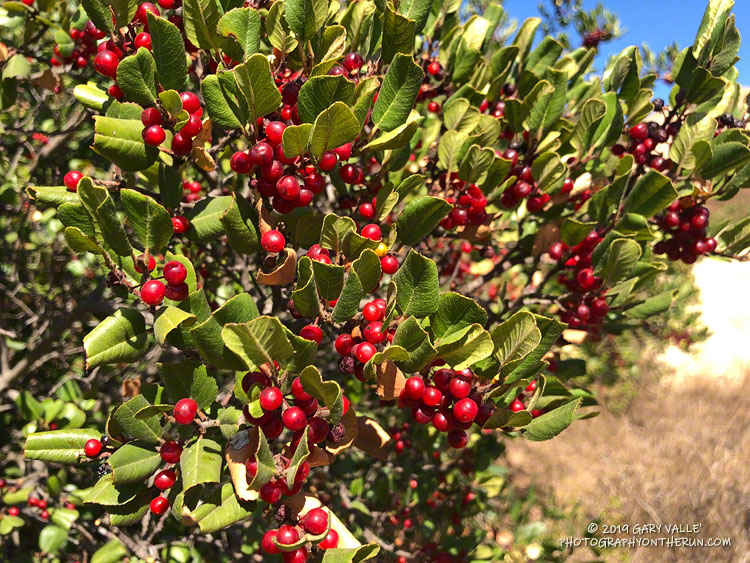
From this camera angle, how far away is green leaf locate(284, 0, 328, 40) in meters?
1.16

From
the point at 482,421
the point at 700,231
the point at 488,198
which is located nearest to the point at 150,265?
the point at 482,421

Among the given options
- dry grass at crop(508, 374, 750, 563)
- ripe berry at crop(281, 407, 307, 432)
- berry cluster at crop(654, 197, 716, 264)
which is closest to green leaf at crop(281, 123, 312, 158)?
ripe berry at crop(281, 407, 307, 432)

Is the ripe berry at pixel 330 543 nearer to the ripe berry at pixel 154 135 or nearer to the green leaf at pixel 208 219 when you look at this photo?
the green leaf at pixel 208 219

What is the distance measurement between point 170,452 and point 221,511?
0.72ft

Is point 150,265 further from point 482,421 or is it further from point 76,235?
point 482,421

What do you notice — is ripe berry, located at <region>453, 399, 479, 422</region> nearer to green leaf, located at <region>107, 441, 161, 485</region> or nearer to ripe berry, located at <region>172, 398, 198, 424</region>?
ripe berry, located at <region>172, 398, 198, 424</region>

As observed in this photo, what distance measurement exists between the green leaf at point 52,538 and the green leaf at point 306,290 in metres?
2.12

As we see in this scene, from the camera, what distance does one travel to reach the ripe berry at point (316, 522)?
1.14m

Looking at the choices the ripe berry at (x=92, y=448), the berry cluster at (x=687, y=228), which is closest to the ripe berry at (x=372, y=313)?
the ripe berry at (x=92, y=448)

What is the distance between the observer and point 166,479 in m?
1.24

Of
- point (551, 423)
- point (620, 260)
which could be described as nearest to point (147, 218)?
point (551, 423)

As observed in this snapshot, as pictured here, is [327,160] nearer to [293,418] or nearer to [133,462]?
[293,418]

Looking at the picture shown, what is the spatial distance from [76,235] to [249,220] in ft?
1.33

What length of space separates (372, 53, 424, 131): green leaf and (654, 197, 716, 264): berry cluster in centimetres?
128
